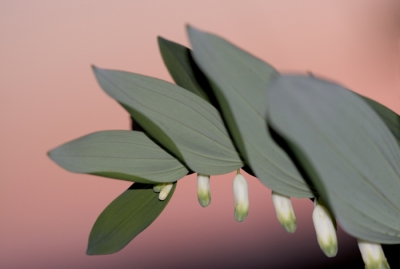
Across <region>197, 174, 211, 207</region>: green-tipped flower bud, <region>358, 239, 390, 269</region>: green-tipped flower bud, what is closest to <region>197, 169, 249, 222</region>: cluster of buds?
<region>197, 174, 211, 207</region>: green-tipped flower bud

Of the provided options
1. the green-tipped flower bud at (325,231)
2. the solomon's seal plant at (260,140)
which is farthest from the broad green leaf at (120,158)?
the green-tipped flower bud at (325,231)

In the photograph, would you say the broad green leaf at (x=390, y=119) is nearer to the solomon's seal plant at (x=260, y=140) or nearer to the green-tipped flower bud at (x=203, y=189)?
the solomon's seal plant at (x=260, y=140)

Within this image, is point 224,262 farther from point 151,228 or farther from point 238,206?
point 238,206

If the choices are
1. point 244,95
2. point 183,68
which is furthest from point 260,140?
point 183,68

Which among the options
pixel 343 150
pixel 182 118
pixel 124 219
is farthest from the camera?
pixel 124 219

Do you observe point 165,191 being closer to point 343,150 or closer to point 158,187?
point 158,187
